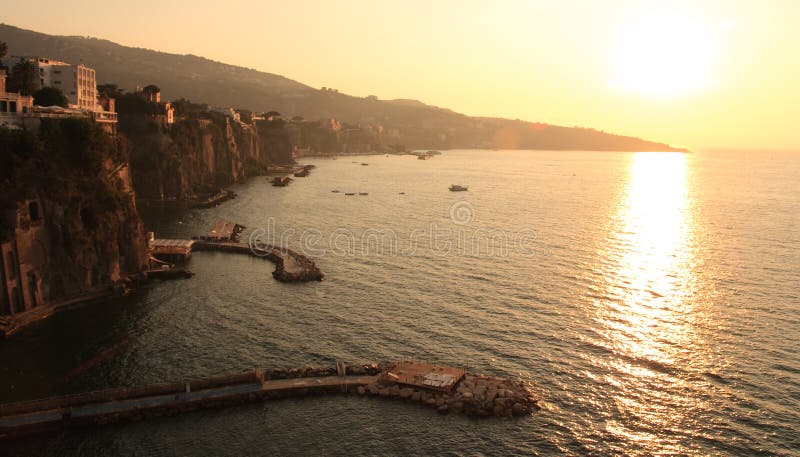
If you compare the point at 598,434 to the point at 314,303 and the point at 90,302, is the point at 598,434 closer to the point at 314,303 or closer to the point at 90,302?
the point at 314,303

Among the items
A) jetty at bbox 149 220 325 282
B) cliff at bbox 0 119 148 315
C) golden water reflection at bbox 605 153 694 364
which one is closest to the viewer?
golden water reflection at bbox 605 153 694 364

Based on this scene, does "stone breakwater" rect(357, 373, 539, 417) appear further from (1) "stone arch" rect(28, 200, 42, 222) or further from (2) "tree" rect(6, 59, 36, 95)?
(2) "tree" rect(6, 59, 36, 95)

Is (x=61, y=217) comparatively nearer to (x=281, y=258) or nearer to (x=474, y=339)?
(x=281, y=258)

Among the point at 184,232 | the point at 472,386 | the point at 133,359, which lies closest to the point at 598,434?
the point at 472,386

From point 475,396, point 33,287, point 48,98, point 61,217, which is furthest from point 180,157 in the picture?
point 475,396

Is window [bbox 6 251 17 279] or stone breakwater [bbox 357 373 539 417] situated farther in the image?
window [bbox 6 251 17 279]

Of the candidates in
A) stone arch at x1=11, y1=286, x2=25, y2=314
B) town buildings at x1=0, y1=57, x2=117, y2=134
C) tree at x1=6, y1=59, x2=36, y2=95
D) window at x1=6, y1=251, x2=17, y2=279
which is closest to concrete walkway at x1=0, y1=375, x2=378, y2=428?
stone arch at x1=11, y1=286, x2=25, y2=314
